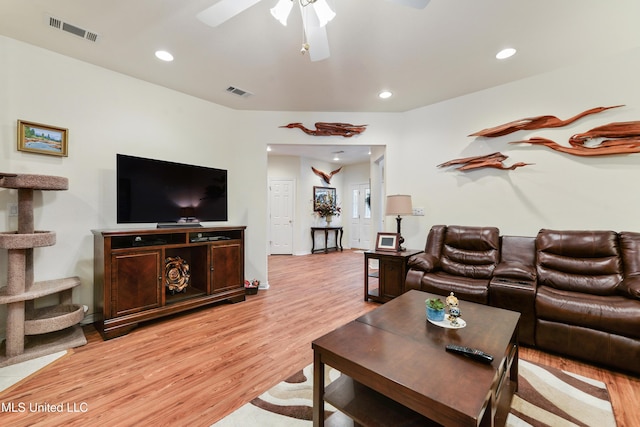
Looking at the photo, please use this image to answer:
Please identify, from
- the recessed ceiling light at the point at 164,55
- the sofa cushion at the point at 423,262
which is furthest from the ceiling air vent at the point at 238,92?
the sofa cushion at the point at 423,262

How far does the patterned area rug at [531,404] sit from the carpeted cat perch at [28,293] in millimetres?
1872

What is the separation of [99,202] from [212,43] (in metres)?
2.09

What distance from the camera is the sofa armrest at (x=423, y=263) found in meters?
3.03

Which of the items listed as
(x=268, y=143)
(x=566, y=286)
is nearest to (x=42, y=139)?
(x=268, y=143)

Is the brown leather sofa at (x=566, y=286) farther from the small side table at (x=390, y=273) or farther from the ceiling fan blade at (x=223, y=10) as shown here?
the ceiling fan blade at (x=223, y=10)

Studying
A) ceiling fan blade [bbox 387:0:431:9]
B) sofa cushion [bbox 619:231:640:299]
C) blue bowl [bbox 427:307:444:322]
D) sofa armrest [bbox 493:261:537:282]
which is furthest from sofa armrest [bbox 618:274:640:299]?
ceiling fan blade [bbox 387:0:431:9]

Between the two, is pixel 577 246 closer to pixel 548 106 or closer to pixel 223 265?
pixel 548 106

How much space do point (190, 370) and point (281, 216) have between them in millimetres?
5387

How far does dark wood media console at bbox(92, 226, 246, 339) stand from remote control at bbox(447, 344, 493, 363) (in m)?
2.74

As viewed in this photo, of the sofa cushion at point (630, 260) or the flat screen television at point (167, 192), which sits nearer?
the sofa cushion at point (630, 260)

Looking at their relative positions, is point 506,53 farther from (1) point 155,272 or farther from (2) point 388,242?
(1) point 155,272

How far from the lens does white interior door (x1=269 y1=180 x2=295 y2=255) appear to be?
7.22 metres

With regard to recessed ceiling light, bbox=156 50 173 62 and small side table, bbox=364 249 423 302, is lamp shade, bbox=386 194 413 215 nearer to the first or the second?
small side table, bbox=364 249 423 302

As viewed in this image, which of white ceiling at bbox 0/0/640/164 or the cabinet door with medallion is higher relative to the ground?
white ceiling at bbox 0/0/640/164
